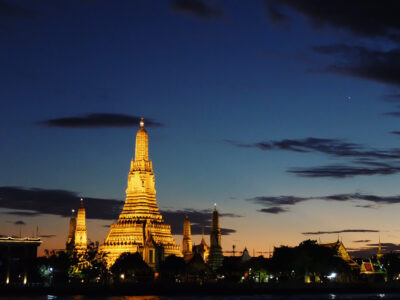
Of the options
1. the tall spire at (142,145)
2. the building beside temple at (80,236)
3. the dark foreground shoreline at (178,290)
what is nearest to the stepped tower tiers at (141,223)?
the tall spire at (142,145)

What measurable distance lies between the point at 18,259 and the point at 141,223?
3290 cm

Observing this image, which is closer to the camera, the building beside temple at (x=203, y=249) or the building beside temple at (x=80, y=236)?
the building beside temple at (x=80, y=236)

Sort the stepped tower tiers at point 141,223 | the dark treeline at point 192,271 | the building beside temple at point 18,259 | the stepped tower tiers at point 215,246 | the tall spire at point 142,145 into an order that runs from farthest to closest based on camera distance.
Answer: the stepped tower tiers at point 215,246 → the building beside temple at point 18,259 → the tall spire at point 142,145 → the stepped tower tiers at point 141,223 → the dark treeline at point 192,271

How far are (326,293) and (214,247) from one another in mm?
54179

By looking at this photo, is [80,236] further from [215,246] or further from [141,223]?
[215,246]

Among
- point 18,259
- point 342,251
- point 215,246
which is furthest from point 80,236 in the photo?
point 342,251

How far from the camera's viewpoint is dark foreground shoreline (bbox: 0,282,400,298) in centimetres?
11669

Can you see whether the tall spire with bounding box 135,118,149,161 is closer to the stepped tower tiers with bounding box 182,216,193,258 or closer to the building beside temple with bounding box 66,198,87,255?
the building beside temple with bounding box 66,198,87,255

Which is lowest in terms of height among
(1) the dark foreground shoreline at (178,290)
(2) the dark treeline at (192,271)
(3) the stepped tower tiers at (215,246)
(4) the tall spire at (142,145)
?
(1) the dark foreground shoreline at (178,290)

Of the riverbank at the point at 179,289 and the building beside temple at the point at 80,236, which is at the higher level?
the building beside temple at the point at 80,236

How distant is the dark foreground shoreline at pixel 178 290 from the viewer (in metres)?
117

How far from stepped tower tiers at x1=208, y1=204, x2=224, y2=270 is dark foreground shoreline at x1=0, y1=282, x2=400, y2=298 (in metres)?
45.8

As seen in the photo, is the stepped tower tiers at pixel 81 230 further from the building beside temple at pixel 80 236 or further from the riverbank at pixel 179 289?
the riverbank at pixel 179 289

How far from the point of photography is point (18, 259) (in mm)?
162875
